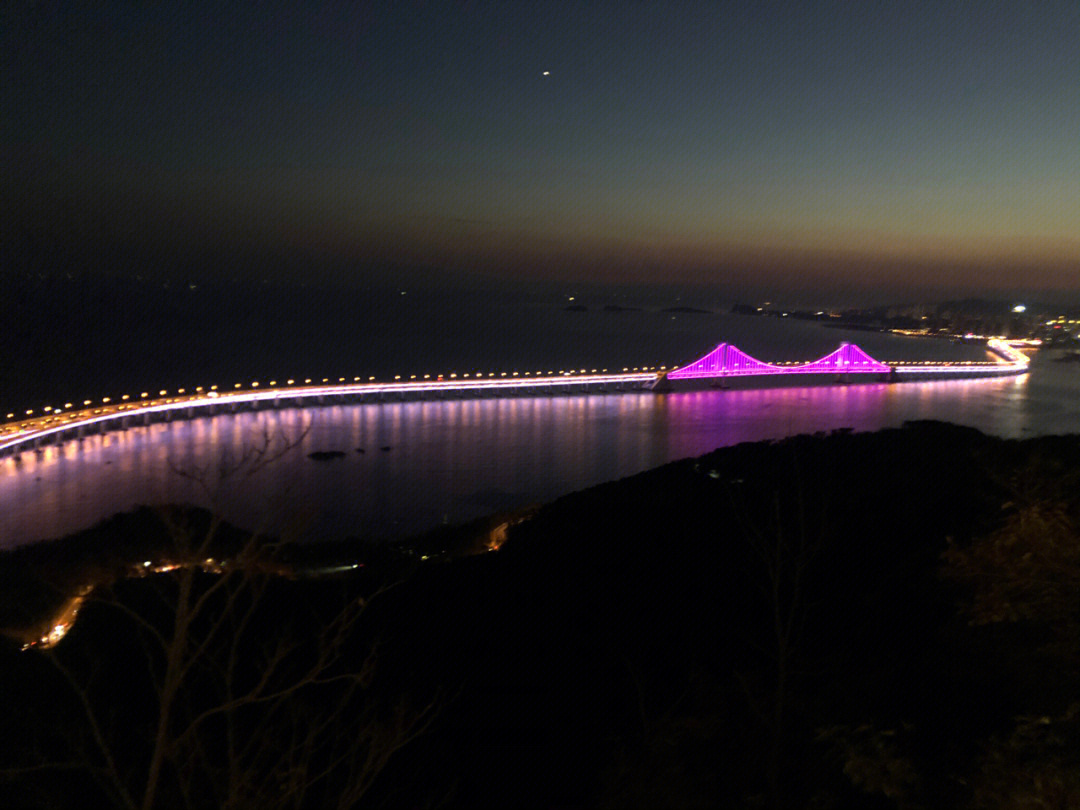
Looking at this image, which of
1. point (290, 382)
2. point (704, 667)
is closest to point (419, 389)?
point (290, 382)

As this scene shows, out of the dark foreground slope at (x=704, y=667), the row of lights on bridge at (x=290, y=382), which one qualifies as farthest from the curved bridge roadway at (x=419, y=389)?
the dark foreground slope at (x=704, y=667)

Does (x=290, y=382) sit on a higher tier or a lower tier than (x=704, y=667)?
lower

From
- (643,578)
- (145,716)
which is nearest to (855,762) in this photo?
(145,716)

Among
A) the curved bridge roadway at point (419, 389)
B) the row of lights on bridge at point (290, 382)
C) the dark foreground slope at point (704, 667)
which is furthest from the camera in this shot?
the row of lights on bridge at point (290, 382)

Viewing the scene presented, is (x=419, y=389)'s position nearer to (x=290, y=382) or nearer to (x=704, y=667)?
(x=290, y=382)

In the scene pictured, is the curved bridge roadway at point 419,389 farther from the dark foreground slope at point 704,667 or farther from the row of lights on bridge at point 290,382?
the dark foreground slope at point 704,667

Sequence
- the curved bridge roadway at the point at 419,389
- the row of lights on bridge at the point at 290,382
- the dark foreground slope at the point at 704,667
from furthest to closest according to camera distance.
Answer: the row of lights on bridge at the point at 290,382 → the curved bridge roadway at the point at 419,389 → the dark foreground slope at the point at 704,667

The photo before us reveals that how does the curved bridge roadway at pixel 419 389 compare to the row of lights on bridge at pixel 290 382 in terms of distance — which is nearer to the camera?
the curved bridge roadway at pixel 419 389

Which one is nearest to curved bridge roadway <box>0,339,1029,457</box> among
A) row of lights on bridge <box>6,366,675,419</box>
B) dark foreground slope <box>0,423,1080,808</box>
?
row of lights on bridge <box>6,366,675,419</box>
